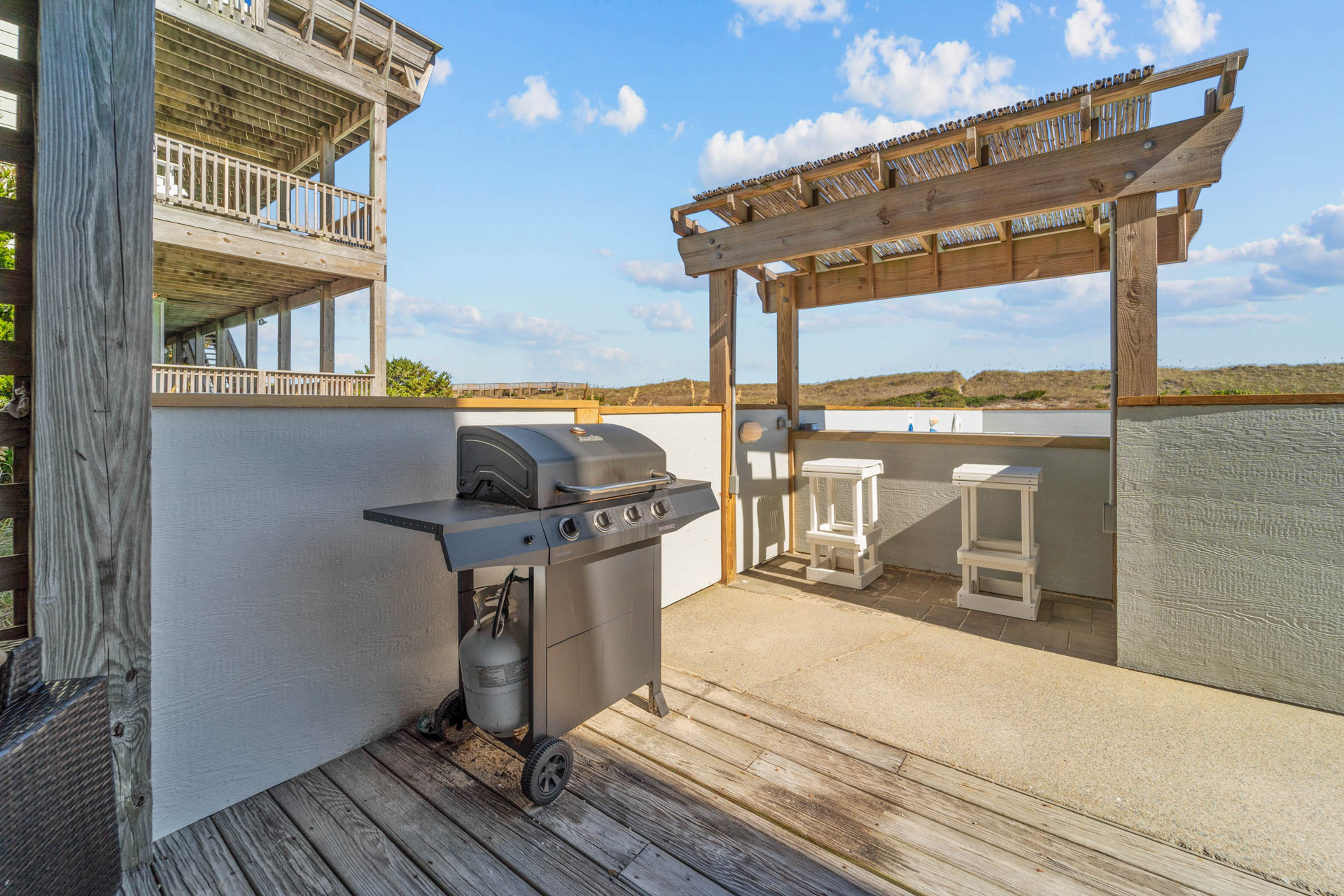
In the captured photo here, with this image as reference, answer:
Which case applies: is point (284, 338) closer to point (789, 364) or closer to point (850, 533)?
point (789, 364)

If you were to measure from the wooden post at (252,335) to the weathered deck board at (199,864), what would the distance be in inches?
442

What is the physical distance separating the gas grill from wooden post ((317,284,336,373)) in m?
7.39

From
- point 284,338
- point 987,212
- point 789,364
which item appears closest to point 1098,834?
point 987,212

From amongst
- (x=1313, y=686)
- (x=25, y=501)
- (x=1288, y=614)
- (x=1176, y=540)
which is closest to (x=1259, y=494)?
(x=1176, y=540)

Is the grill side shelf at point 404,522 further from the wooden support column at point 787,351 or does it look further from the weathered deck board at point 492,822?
the wooden support column at point 787,351

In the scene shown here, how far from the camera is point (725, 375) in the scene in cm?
388

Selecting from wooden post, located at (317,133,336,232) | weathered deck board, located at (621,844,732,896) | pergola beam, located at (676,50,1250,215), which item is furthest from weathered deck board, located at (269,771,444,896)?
wooden post, located at (317,133,336,232)

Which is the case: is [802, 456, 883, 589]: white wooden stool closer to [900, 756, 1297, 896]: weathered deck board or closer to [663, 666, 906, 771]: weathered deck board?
[663, 666, 906, 771]: weathered deck board

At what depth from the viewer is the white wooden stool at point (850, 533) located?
3711 mm

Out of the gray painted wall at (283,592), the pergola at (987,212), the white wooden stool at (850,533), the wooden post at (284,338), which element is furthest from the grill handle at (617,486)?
the wooden post at (284,338)

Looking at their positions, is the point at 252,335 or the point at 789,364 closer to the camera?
the point at 789,364

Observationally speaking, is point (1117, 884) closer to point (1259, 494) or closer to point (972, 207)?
point (1259, 494)

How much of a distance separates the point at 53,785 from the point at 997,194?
13.4ft

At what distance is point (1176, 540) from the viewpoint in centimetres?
242
